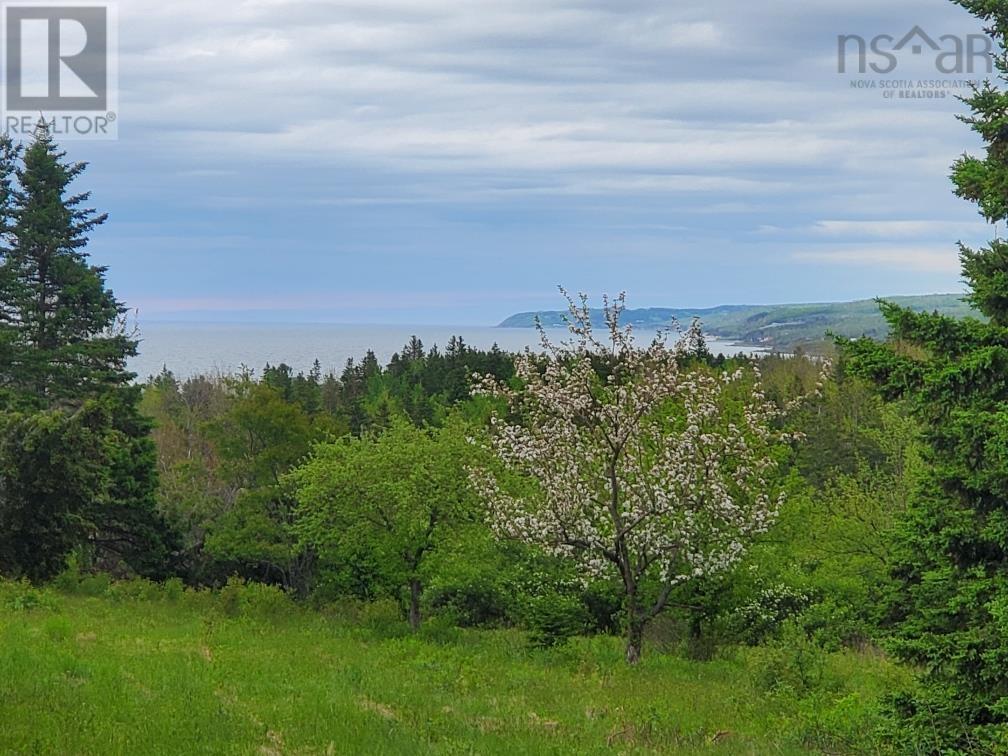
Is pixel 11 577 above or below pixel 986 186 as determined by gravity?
below

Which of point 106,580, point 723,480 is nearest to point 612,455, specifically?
point 723,480

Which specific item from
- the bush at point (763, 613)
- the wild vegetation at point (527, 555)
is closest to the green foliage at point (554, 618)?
the wild vegetation at point (527, 555)

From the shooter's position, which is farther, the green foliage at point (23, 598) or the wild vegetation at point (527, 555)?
the green foliage at point (23, 598)

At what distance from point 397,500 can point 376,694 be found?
11925 mm

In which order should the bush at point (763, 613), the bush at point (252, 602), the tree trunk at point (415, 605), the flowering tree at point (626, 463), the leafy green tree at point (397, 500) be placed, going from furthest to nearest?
the bush at point (252, 602)
the tree trunk at point (415, 605)
the leafy green tree at point (397, 500)
the bush at point (763, 613)
the flowering tree at point (626, 463)

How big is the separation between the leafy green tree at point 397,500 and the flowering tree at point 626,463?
421 centimetres

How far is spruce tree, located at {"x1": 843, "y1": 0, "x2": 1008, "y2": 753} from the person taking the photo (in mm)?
11125

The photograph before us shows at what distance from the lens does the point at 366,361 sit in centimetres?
10825

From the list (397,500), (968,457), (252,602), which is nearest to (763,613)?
(397,500)

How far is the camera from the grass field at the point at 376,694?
429 inches

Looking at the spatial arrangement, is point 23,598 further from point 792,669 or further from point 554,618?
point 792,669

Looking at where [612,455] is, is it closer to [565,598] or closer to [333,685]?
[565,598]

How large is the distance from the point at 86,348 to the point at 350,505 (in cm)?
1881

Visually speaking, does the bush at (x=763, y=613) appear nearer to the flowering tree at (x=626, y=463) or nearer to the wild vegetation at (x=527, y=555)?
the wild vegetation at (x=527, y=555)
